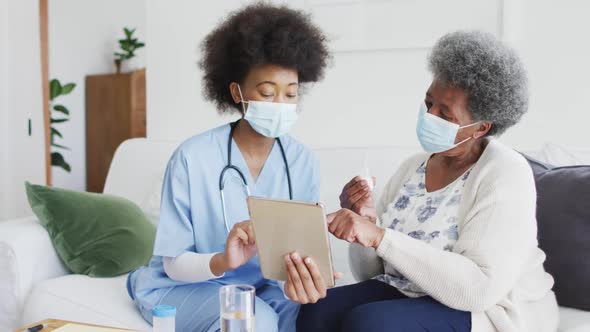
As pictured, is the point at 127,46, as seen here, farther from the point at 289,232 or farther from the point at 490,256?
the point at 490,256

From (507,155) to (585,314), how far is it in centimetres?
45

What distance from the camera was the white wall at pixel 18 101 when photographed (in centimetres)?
357

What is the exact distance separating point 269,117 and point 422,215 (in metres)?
0.42

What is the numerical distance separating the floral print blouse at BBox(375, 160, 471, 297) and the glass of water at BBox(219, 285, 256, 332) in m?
0.48

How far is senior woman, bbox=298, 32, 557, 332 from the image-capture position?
123cm

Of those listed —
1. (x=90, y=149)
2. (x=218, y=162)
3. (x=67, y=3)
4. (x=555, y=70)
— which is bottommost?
(x=90, y=149)

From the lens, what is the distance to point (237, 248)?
1.33 meters

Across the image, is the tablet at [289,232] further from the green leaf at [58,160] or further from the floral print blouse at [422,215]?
the green leaf at [58,160]

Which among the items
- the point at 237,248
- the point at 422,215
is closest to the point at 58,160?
the point at 237,248

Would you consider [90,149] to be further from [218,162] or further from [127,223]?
[218,162]

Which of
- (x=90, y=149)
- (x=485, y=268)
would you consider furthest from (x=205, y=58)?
(x=90, y=149)

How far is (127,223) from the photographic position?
197 cm

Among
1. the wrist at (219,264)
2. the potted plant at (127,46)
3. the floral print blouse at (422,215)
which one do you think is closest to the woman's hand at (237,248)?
the wrist at (219,264)

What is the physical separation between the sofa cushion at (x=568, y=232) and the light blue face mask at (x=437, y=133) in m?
0.29
